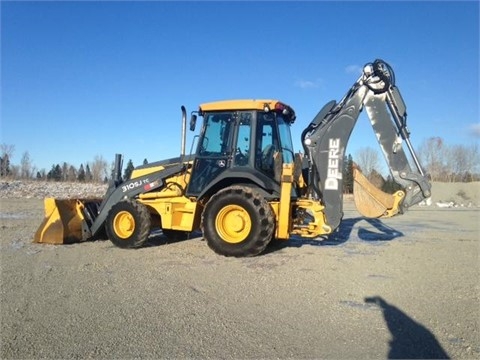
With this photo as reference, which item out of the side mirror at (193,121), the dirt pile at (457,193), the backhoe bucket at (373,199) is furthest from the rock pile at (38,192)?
the dirt pile at (457,193)

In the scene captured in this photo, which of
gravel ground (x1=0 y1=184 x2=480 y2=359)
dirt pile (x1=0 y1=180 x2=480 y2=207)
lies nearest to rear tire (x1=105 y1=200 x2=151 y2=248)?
gravel ground (x1=0 y1=184 x2=480 y2=359)

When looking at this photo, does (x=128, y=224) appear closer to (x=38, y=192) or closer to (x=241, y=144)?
(x=241, y=144)

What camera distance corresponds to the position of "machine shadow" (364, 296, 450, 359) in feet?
12.3

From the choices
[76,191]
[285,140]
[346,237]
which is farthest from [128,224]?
[76,191]

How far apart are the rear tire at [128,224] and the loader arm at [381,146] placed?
11.2ft

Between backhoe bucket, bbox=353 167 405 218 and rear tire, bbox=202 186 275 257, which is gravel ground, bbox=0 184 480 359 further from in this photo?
backhoe bucket, bbox=353 167 405 218

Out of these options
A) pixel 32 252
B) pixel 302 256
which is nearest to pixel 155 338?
pixel 302 256

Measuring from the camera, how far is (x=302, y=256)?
8250 mm

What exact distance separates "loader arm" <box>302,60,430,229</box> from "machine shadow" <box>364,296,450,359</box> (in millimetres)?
3582

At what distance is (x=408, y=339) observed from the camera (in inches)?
161

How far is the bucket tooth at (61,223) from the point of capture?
9.22m

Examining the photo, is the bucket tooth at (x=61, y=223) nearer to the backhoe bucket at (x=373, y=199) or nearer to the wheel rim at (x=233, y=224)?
the wheel rim at (x=233, y=224)

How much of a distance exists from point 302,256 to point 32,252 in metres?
5.00

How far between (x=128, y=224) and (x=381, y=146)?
17.3 feet
